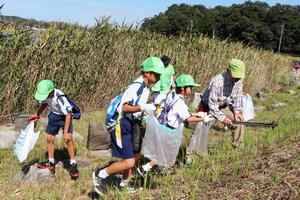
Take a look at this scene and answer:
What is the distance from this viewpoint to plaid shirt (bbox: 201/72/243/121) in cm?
565

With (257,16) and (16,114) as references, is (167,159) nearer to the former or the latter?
(16,114)

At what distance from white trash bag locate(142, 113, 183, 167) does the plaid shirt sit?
1467 mm

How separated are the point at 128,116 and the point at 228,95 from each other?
2062mm

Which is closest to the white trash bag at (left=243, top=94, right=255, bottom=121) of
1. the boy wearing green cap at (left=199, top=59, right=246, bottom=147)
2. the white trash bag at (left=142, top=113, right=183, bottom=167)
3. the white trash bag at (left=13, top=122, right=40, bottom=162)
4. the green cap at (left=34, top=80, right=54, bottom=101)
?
the boy wearing green cap at (left=199, top=59, right=246, bottom=147)

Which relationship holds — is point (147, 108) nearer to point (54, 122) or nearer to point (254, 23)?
point (54, 122)

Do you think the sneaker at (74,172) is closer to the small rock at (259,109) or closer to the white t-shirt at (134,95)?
the white t-shirt at (134,95)

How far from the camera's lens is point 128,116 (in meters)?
4.28

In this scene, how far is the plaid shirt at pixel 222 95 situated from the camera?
5.65 m

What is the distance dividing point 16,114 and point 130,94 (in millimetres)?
4504

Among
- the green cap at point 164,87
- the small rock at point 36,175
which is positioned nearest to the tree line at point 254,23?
the green cap at point 164,87

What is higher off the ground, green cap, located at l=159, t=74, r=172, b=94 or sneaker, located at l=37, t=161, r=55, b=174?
green cap, located at l=159, t=74, r=172, b=94

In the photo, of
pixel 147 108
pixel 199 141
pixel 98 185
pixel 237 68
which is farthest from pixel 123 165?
pixel 237 68

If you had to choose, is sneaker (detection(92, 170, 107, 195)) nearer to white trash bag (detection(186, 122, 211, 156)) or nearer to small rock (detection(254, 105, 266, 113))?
white trash bag (detection(186, 122, 211, 156))

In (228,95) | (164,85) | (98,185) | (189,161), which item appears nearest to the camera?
(98,185)
